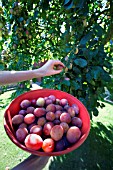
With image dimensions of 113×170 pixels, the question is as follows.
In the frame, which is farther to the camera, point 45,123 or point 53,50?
point 53,50

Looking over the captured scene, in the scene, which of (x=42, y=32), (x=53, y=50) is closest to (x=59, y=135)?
(x=53, y=50)

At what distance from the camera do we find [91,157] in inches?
72.8

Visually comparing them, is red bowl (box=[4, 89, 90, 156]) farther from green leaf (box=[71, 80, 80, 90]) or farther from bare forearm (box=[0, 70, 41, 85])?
green leaf (box=[71, 80, 80, 90])

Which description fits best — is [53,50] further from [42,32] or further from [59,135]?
[59,135]

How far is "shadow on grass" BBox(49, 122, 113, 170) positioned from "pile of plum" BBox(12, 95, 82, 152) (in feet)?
4.17

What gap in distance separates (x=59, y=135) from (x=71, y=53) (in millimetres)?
625

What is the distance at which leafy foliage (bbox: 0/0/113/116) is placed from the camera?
95 cm

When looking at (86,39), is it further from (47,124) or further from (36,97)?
(47,124)

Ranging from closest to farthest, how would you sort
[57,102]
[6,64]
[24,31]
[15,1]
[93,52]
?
[57,102] → [93,52] → [15,1] → [24,31] → [6,64]

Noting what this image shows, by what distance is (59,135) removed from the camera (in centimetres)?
54

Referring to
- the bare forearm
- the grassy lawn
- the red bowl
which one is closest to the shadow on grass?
the grassy lawn

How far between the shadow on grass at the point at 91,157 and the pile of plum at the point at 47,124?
1270 millimetres

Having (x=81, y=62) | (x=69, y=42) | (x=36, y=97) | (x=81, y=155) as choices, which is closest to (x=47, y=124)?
(x=36, y=97)

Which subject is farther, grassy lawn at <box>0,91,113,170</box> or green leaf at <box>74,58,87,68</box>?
grassy lawn at <box>0,91,113,170</box>
